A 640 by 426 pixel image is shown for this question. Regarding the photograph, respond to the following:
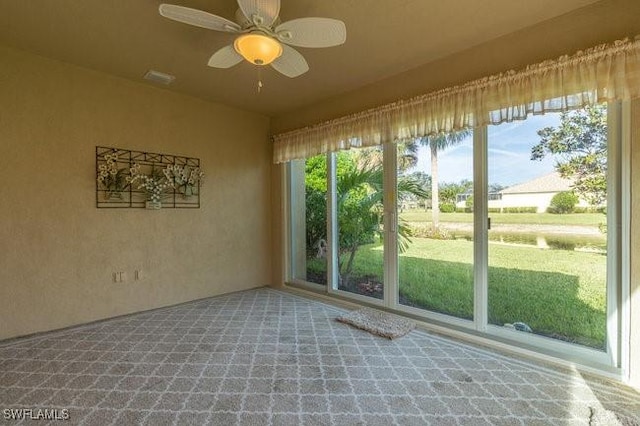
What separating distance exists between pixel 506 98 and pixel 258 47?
187 centimetres

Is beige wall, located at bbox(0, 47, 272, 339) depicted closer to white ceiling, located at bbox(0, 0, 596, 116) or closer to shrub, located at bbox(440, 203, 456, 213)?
white ceiling, located at bbox(0, 0, 596, 116)

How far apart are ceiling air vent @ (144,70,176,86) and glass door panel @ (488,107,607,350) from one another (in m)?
3.15

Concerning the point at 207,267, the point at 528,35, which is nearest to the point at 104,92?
the point at 207,267

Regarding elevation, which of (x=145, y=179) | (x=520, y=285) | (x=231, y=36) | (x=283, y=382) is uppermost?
(x=231, y=36)

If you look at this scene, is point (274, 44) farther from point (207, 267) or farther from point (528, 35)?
point (207, 267)

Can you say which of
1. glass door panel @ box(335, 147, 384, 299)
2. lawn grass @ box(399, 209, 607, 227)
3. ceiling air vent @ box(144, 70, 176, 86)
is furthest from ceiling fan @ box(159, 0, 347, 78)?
lawn grass @ box(399, 209, 607, 227)

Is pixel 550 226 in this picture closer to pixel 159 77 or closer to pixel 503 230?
pixel 503 230

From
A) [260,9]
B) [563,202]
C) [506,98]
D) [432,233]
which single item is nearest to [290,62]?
[260,9]

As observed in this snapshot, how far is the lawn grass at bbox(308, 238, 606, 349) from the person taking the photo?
7.44 ft

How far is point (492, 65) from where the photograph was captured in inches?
99.4

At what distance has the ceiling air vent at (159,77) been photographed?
122 inches

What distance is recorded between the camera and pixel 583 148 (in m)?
2.26

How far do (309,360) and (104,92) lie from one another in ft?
10.7

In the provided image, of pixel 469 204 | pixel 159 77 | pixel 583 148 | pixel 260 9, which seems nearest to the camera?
pixel 260 9
